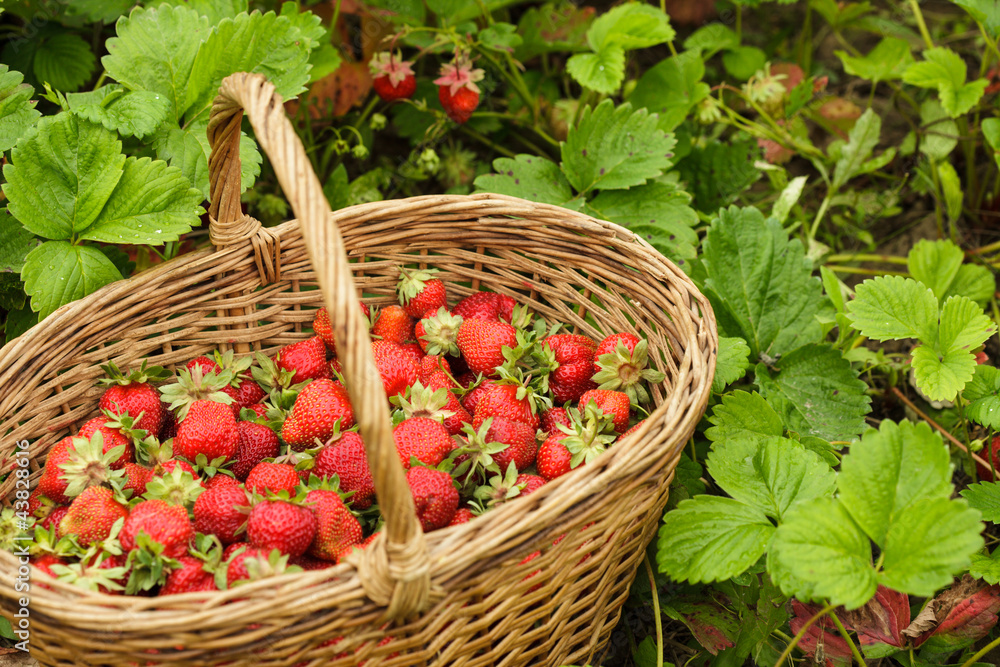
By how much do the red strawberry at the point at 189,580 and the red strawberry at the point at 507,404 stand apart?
1.47ft

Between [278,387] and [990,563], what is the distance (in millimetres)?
1202

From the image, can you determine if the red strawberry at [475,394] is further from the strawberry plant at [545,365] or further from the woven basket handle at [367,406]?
the woven basket handle at [367,406]

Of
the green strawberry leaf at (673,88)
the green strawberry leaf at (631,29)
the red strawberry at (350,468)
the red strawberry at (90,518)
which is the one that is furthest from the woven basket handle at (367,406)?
the green strawberry leaf at (673,88)

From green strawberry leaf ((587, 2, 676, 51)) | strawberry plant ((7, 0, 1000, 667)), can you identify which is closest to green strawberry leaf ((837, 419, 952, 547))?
strawberry plant ((7, 0, 1000, 667))

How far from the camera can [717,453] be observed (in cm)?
123

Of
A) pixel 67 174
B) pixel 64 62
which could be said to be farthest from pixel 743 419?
pixel 64 62

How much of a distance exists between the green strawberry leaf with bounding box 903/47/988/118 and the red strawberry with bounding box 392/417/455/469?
1.44 m

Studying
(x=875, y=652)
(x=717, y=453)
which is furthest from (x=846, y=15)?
(x=875, y=652)

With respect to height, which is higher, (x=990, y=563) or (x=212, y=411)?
(x=212, y=411)

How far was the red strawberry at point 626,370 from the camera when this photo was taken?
1.26 m

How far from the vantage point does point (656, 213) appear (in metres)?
1.70

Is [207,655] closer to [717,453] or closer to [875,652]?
[717,453]

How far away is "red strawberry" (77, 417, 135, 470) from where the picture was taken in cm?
117

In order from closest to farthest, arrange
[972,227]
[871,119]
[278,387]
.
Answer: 1. [278,387]
2. [871,119]
3. [972,227]
